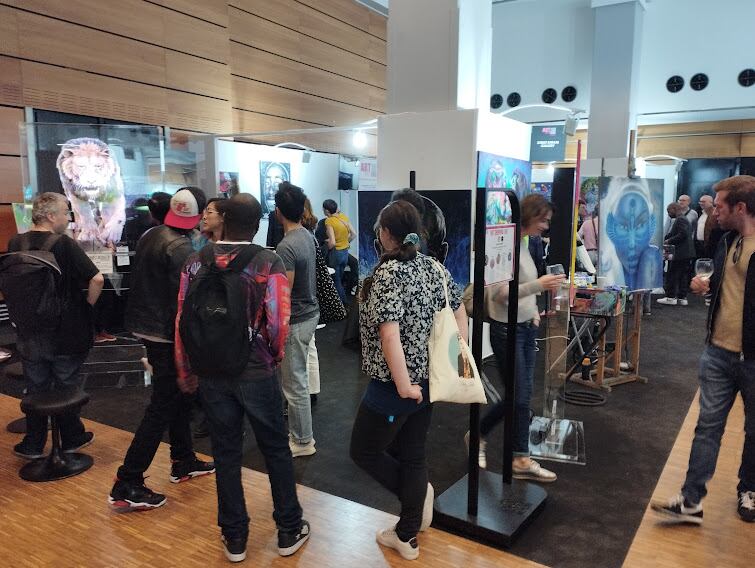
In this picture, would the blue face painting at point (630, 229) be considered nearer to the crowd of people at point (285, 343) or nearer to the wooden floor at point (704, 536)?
the wooden floor at point (704, 536)

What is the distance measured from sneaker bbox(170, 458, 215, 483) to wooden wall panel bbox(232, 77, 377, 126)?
21.2 ft

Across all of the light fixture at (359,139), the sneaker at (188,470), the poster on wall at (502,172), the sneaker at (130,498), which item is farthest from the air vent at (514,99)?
the sneaker at (130,498)

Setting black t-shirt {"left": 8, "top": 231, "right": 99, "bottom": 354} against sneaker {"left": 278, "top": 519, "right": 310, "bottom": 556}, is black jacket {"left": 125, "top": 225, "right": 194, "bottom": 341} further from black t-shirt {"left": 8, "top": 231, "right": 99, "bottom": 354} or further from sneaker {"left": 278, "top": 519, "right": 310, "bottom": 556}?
sneaker {"left": 278, "top": 519, "right": 310, "bottom": 556}

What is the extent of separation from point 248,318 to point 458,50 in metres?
2.95

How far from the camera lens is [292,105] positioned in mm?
9398

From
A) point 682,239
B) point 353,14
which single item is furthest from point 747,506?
point 353,14

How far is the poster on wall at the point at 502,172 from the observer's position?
4203mm

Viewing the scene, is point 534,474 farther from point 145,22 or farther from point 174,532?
point 145,22

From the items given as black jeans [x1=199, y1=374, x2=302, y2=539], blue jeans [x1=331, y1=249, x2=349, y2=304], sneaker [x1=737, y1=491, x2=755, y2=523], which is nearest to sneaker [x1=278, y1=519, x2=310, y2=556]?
black jeans [x1=199, y1=374, x2=302, y2=539]

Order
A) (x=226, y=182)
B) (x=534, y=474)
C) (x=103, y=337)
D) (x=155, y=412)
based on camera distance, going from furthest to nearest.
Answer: (x=226, y=182), (x=103, y=337), (x=534, y=474), (x=155, y=412)

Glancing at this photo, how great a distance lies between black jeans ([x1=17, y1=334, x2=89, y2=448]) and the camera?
10.0ft

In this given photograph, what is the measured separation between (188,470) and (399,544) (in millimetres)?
1247

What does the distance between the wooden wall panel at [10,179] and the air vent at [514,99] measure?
9142mm

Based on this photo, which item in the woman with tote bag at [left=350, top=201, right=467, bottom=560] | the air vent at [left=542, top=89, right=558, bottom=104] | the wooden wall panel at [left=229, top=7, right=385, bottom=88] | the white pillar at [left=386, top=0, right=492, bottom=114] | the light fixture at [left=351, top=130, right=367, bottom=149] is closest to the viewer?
the woman with tote bag at [left=350, top=201, right=467, bottom=560]
